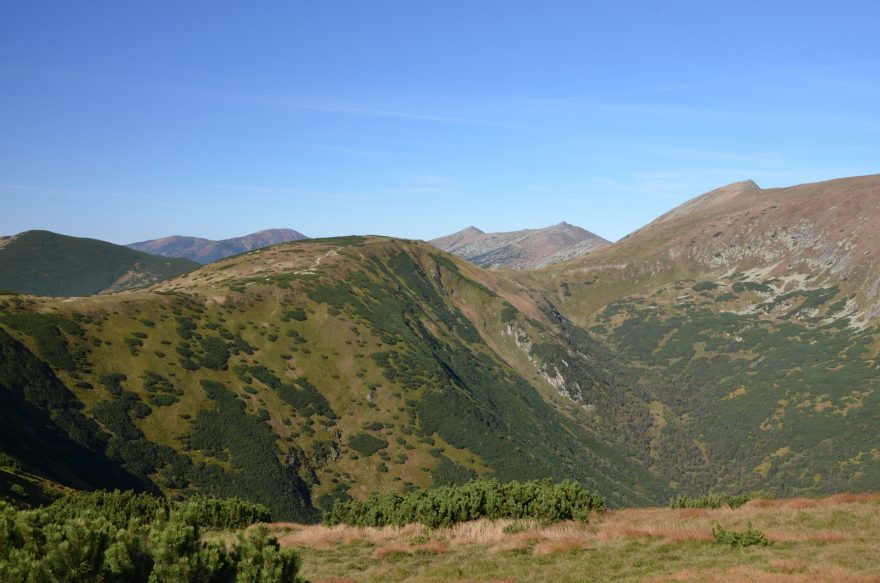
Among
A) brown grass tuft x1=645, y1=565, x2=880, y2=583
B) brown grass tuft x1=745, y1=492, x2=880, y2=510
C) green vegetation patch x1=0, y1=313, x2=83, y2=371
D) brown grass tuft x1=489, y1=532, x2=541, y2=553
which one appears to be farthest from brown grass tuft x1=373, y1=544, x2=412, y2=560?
green vegetation patch x1=0, y1=313, x2=83, y2=371

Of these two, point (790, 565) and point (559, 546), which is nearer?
point (790, 565)

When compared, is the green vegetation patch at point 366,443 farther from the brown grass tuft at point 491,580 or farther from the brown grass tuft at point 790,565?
the brown grass tuft at point 790,565

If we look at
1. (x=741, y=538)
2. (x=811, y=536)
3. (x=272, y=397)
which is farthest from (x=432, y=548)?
(x=272, y=397)

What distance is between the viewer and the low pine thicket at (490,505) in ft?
94.1

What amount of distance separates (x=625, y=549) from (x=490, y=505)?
889 centimetres

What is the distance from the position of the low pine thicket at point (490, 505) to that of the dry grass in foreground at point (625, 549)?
992 millimetres

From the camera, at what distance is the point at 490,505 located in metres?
29.5

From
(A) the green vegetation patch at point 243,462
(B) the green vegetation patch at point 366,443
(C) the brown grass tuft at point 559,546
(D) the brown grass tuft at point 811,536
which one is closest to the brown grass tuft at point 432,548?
(C) the brown grass tuft at point 559,546

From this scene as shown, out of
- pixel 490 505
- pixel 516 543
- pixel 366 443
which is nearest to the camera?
pixel 516 543

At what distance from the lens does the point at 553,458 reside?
16938cm

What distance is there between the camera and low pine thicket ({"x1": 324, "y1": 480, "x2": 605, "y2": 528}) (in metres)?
28.7

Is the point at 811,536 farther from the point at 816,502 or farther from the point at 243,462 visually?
the point at 243,462

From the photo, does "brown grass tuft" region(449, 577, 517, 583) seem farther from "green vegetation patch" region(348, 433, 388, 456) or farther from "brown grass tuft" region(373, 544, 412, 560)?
"green vegetation patch" region(348, 433, 388, 456)

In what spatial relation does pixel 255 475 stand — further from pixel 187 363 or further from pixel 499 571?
pixel 499 571
